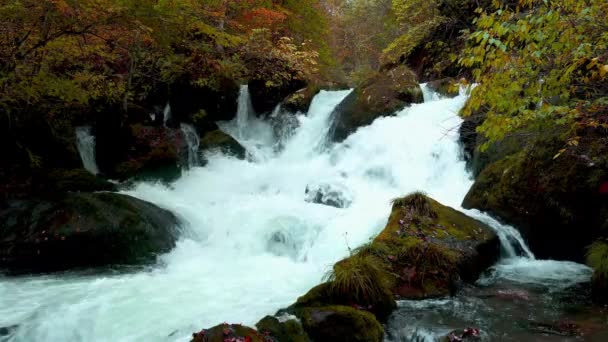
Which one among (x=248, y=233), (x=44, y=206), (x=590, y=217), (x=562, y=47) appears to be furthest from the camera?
(x=248, y=233)

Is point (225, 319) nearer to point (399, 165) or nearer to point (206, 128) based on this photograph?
point (399, 165)

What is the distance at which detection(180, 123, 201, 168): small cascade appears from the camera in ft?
48.4

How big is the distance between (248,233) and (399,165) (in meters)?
4.80

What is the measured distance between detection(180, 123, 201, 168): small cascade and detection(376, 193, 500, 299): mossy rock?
8.81 meters

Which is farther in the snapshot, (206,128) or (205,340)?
(206,128)

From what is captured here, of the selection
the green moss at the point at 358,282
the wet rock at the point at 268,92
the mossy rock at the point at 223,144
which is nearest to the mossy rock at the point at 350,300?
the green moss at the point at 358,282

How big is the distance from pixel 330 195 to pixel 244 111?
26.1ft

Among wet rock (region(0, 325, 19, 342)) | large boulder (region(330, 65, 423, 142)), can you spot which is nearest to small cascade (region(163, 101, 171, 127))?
large boulder (region(330, 65, 423, 142))

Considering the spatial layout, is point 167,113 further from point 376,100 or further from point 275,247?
point 275,247

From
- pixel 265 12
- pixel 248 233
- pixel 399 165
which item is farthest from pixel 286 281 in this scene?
pixel 265 12

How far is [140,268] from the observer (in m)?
7.81

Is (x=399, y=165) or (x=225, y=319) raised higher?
(x=399, y=165)

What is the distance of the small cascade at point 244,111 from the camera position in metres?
17.6

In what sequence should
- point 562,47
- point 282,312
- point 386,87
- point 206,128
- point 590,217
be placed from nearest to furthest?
point 562,47 → point 282,312 → point 590,217 → point 386,87 → point 206,128
